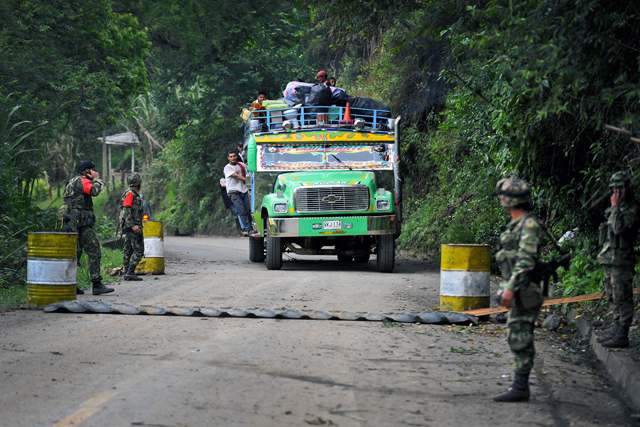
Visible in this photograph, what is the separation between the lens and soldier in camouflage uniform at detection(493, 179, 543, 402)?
506 centimetres

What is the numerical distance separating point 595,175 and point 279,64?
78.3 feet

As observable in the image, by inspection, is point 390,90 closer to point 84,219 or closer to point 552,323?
point 84,219

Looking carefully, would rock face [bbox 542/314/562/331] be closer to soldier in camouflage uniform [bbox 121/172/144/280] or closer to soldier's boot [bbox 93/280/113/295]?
soldier's boot [bbox 93/280/113/295]

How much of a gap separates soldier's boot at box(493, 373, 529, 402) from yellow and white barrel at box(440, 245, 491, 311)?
3481 mm

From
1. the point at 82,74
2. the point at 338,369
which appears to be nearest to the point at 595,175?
the point at 338,369

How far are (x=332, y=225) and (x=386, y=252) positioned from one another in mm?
1210

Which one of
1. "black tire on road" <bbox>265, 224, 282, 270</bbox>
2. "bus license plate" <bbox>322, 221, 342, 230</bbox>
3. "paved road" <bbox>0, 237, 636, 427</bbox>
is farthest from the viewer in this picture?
"black tire on road" <bbox>265, 224, 282, 270</bbox>

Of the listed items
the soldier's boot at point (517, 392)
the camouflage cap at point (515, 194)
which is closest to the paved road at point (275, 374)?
the soldier's boot at point (517, 392)

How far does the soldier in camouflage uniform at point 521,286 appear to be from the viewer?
5.06 m

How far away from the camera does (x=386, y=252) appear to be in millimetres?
14094

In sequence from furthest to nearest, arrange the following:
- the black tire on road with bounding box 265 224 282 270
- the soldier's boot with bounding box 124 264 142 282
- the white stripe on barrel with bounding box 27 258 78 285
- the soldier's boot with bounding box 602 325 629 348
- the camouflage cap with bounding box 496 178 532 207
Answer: the black tire on road with bounding box 265 224 282 270 < the soldier's boot with bounding box 124 264 142 282 < the white stripe on barrel with bounding box 27 258 78 285 < the soldier's boot with bounding box 602 325 629 348 < the camouflage cap with bounding box 496 178 532 207

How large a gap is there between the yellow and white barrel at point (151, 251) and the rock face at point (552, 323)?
24.5 feet

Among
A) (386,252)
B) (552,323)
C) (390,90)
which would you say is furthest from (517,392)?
(390,90)

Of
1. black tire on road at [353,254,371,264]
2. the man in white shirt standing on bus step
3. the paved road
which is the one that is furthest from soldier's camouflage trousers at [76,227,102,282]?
black tire on road at [353,254,371,264]
